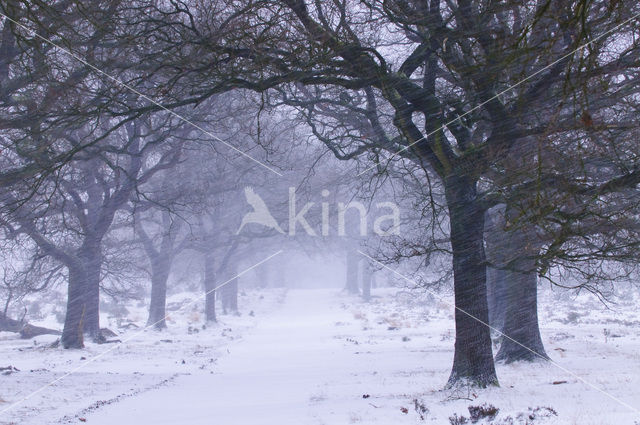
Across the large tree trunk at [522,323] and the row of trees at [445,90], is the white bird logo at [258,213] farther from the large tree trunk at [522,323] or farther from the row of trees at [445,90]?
the row of trees at [445,90]

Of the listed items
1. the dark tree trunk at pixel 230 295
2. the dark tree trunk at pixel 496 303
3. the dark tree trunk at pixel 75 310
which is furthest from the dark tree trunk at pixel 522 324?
the dark tree trunk at pixel 230 295

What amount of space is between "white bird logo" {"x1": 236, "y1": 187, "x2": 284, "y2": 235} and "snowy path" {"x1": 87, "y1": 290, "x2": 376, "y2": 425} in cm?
932

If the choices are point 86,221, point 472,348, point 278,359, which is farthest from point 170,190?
point 472,348

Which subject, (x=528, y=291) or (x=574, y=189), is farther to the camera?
(x=528, y=291)

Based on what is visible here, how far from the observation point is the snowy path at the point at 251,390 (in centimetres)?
742

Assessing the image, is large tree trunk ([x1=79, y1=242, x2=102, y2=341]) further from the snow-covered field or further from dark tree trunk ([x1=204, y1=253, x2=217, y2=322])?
dark tree trunk ([x1=204, y1=253, x2=217, y2=322])

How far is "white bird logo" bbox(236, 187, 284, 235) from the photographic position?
27591mm

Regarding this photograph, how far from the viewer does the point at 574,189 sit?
6594mm

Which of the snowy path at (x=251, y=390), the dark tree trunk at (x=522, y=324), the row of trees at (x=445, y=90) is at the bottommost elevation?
the snowy path at (x=251, y=390)

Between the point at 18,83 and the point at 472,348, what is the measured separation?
28.4 ft

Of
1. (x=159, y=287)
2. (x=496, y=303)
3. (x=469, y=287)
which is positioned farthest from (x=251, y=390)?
(x=159, y=287)

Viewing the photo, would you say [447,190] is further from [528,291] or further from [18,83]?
[18,83]

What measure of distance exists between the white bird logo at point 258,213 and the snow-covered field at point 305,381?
23.0ft

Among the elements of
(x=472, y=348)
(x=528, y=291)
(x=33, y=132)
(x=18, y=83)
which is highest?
(x=18, y=83)
